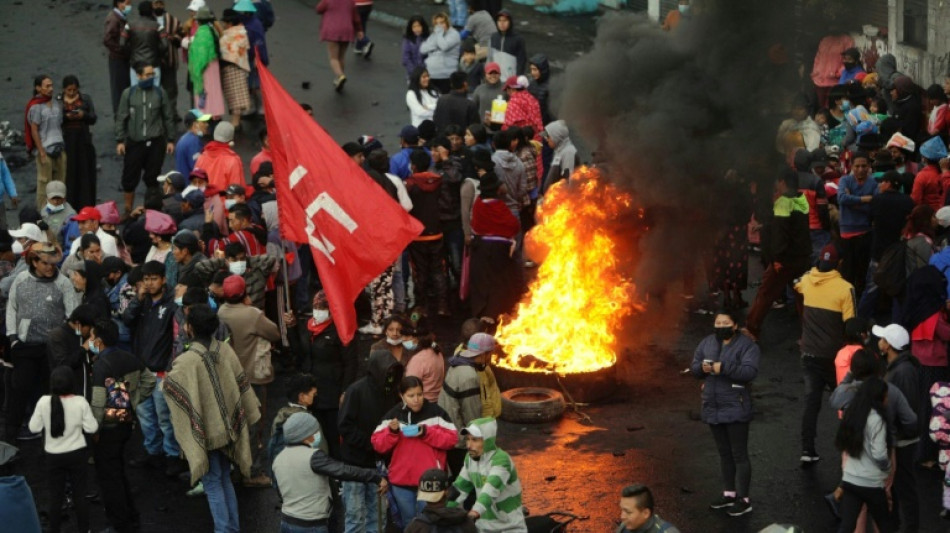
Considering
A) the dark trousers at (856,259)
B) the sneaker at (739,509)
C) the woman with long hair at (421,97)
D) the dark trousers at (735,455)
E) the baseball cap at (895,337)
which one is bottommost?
the dark trousers at (856,259)

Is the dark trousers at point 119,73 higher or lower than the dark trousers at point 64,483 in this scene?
higher

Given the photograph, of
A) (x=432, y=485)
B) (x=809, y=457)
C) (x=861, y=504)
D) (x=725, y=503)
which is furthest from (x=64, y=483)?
(x=809, y=457)

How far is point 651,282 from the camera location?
17.9 metres

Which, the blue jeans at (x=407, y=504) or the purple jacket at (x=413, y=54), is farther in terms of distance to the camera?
the purple jacket at (x=413, y=54)

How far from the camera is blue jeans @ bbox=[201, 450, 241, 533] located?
11820 millimetres

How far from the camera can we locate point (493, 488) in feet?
34.4

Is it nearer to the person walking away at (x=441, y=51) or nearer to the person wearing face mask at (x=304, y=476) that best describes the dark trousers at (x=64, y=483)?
the person wearing face mask at (x=304, y=476)

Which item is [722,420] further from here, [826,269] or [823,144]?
[823,144]

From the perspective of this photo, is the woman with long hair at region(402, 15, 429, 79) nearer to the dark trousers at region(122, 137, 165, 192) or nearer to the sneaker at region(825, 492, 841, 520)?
the dark trousers at region(122, 137, 165, 192)

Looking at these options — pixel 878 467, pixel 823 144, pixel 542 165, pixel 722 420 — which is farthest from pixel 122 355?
pixel 823 144

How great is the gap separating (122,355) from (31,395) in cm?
250

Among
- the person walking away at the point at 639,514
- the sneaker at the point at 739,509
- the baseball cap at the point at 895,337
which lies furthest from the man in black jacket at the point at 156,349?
the baseball cap at the point at 895,337

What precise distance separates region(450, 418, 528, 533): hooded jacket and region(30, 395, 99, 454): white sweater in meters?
3.13

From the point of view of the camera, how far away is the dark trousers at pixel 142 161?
778 inches
